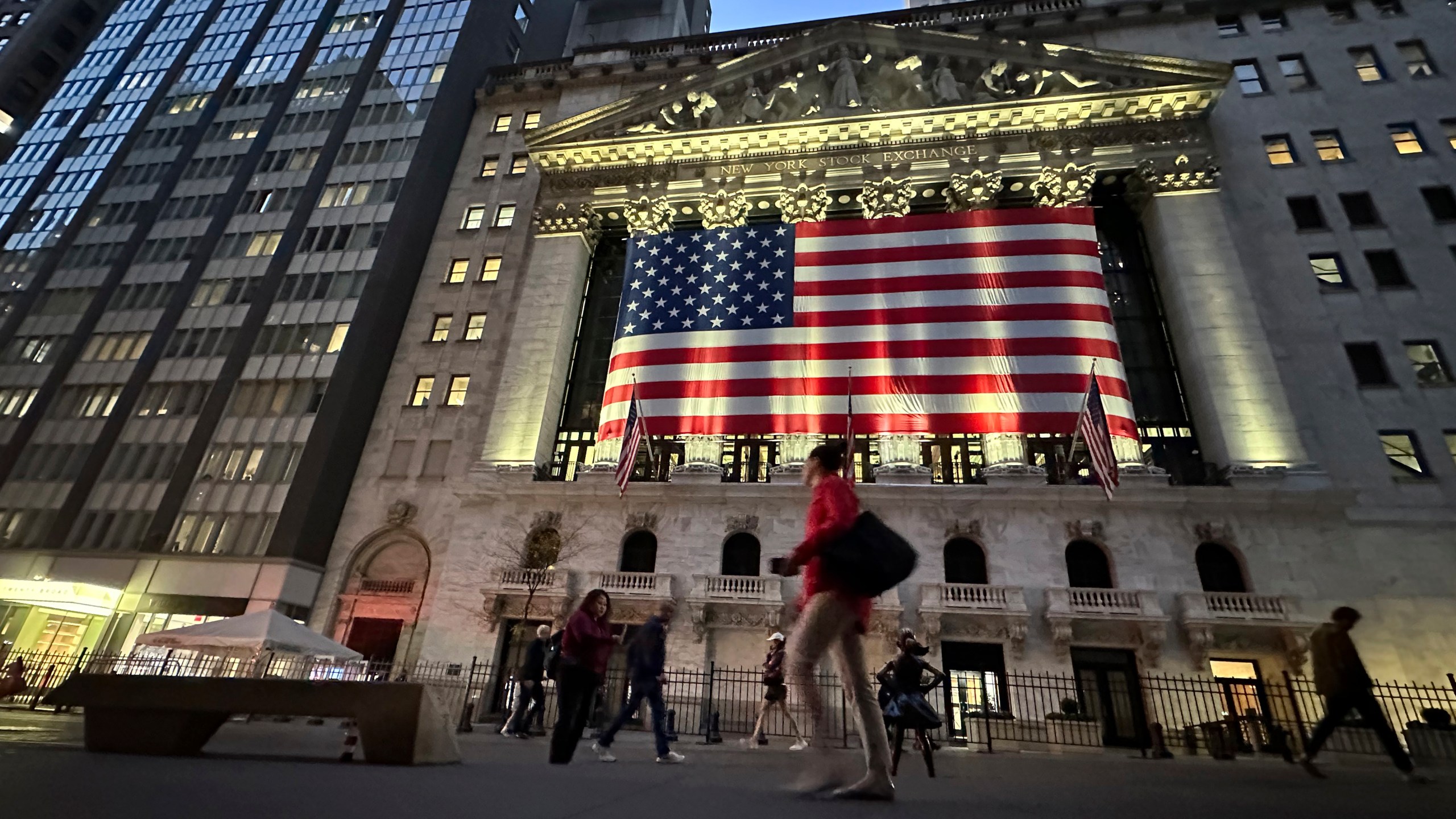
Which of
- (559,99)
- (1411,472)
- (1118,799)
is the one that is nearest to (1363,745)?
(1411,472)

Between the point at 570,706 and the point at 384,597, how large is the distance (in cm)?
2409

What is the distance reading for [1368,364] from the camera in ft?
79.7

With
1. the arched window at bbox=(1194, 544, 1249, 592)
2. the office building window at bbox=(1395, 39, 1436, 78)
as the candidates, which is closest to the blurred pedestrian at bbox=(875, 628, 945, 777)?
the arched window at bbox=(1194, 544, 1249, 592)

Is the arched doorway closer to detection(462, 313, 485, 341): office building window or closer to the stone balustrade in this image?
detection(462, 313, 485, 341): office building window

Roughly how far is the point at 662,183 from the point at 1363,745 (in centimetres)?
3192

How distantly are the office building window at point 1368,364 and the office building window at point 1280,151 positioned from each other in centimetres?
915

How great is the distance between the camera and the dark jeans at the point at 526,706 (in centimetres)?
1429

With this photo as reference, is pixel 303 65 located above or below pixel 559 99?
above

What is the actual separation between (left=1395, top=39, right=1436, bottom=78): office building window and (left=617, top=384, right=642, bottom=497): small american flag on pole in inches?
1447

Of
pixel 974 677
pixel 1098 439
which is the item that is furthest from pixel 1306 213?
pixel 974 677

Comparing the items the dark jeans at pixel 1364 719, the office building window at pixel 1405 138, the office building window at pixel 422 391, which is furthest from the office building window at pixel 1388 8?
the office building window at pixel 422 391

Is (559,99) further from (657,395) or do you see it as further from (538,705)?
(538,705)

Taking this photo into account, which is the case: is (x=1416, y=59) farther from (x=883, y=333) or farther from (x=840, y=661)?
(x=840, y=661)

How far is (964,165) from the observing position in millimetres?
30094
